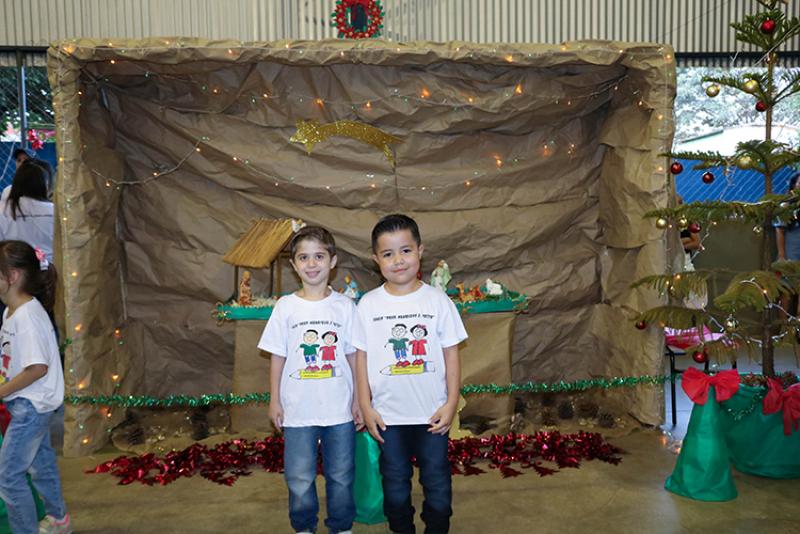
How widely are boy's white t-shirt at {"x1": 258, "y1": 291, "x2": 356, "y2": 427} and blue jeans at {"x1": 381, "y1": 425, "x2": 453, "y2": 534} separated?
0.18m

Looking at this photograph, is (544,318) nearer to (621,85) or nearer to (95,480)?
(621,85)

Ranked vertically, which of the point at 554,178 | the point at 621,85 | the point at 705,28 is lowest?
the point at 554,178

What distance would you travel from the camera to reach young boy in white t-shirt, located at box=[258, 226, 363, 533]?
8.81ft

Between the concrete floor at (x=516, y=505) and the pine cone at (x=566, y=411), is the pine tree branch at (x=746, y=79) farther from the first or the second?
the pine cone at (x=566, y=411)

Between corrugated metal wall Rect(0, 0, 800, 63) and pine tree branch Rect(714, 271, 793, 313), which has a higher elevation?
corrugated metal wall Rect(0, 0, 800, 63)

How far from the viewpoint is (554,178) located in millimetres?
4613

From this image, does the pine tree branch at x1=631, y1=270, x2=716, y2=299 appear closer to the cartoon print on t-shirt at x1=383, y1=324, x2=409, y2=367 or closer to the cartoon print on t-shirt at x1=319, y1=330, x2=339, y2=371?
the cartoon print on t-shirt at x1=383, y1=324, x2=409, y2=367

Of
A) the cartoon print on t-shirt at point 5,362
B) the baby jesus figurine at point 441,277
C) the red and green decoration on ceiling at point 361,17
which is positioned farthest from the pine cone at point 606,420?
the cartoon print on t-shirt at point 5,362

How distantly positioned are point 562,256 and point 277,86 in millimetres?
1893

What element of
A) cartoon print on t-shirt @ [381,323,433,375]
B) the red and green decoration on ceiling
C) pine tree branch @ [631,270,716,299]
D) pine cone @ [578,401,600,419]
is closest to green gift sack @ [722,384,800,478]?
pine tree branch @ [631,270,716,299]

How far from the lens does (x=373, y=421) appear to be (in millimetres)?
2674

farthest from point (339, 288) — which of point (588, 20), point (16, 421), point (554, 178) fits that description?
point (588, 20)

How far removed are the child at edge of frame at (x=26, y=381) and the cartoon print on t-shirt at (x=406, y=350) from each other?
1118 mm

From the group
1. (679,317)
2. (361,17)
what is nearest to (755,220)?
(679,317)
